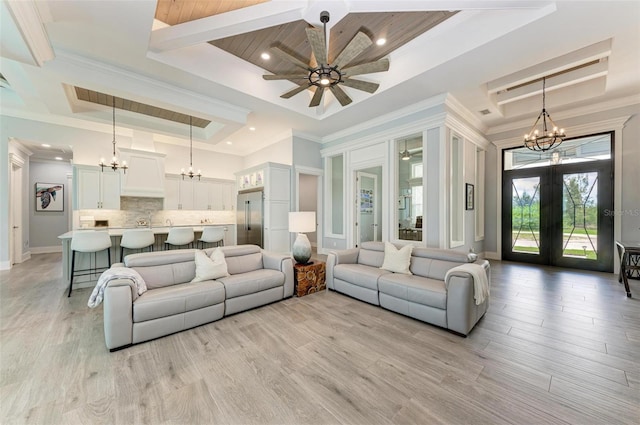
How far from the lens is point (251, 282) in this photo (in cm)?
315

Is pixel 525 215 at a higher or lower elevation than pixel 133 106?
lower

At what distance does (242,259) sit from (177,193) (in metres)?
4.49

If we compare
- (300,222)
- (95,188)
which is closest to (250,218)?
(300,222)

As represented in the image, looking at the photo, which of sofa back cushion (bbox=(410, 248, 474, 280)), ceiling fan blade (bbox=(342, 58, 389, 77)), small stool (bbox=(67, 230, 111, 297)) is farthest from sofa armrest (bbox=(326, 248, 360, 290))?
small stool (bbox=(67, 230, 111, 297))

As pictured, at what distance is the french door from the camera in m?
4.95

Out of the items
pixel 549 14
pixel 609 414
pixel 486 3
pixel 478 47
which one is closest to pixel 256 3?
pixel 486 3

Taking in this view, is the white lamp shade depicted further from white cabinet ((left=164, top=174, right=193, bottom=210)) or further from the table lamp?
white cabinet ((left=164, top=174, right=193, bottom=210))

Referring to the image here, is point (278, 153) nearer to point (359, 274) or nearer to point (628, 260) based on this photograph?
point (359, 274)

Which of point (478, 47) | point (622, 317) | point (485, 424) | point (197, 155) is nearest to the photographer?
point (485, 424)

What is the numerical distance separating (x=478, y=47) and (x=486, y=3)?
0.62 meters

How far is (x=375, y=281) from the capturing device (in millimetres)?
3258

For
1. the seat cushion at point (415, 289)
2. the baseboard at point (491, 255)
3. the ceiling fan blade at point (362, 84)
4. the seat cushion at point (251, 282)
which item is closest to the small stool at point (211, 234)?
the seat cushion at point (251, 282)

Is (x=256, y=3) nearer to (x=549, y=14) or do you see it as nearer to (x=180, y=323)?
(x=549, y=14)

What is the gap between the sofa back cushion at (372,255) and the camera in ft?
12.7
